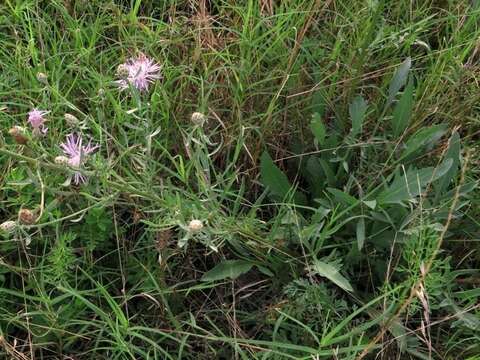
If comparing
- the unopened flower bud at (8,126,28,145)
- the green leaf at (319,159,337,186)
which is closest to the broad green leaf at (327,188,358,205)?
the green leaf at (319,159,337,186)

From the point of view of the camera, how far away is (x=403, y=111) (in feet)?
5.30

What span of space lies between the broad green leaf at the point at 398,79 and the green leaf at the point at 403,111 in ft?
0.15

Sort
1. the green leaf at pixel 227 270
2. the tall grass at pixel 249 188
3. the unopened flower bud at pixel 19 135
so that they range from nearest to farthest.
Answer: the unopened flower bud at pixel 19 135 < the tall grass at pixel 249 188 < the green leaf at pixel 227 270

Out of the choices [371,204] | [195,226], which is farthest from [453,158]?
[195,226]

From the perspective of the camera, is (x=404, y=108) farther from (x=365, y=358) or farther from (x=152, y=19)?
(x=152, y=19)

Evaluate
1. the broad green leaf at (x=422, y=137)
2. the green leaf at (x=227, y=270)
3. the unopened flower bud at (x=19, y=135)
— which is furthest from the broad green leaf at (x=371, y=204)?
the unopened flower bud at (x=19, y=135)

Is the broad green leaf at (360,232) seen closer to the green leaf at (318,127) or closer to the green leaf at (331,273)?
the green leaf at (331,273)

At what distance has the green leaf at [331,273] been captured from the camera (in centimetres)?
144

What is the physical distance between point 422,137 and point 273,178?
36cm

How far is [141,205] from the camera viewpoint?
155 centimetres

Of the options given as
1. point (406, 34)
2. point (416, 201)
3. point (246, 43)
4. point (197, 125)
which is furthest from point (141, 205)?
point (406, 34)

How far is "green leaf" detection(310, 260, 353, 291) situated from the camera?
4.72 feet

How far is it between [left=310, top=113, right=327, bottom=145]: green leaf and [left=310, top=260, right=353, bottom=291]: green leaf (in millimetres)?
308

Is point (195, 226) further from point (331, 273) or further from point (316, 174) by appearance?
point (316, 174)
